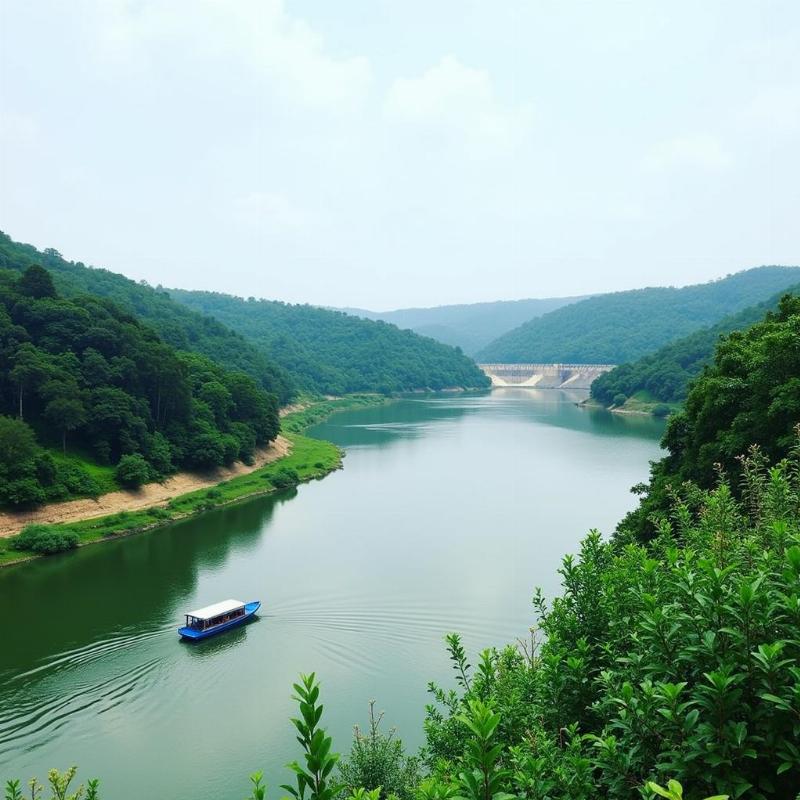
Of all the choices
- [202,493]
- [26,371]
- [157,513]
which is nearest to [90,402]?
[26,371]

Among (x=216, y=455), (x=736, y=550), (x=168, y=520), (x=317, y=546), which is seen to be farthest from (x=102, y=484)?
(x=736, y=550)

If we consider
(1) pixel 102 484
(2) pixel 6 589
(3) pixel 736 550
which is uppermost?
(3) pixel 736 550

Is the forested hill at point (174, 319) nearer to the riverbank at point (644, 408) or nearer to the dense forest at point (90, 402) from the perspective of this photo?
the dense forest at point (90, 402)

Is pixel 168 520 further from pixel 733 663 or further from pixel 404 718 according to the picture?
pixel 733 663

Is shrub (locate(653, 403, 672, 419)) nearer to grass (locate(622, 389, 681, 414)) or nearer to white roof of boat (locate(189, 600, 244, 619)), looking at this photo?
grass (locate(622, 389, 681, 414))

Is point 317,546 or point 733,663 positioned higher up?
point 733,663

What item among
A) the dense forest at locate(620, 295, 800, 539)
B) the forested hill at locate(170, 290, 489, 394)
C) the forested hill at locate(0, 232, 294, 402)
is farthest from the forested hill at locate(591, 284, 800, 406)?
the dense forest at locate(620, 295, 800, 539)

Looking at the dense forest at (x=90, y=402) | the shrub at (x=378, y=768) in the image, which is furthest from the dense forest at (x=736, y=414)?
the dense forest at (x=90, y=402)
